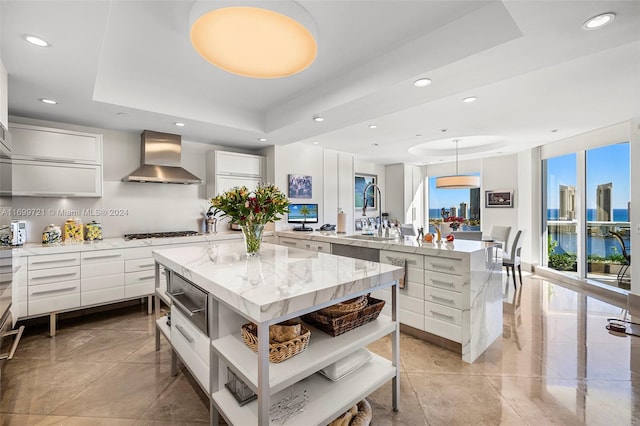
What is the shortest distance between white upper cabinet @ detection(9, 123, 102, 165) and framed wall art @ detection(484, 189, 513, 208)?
24.3 ft

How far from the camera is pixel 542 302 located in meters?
4.04

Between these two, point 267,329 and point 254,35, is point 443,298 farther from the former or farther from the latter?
point 254,35

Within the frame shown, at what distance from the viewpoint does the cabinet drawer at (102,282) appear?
3301mm

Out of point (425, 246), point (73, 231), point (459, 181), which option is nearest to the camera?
point (425, 246)

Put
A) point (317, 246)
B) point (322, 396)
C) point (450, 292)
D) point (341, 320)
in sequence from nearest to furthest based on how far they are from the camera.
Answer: point (322, 396)
point (341, 320)
point (450, 292)
point (317, 246)

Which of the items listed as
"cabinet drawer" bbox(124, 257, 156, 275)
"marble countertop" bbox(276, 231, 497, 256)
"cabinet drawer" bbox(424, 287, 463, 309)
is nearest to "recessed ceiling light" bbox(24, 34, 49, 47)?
"cabinet drawer" bbox(124, 257, 156, 275)

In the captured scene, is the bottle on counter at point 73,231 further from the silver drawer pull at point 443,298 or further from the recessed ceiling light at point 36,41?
the silver drawer pull at point 443,298

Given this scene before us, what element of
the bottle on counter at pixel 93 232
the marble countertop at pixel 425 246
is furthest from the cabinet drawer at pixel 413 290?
the bottle on counter at pixel 93 232

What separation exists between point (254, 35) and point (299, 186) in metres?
3.82

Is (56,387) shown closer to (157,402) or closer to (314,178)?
(157,402)

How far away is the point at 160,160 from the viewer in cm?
412

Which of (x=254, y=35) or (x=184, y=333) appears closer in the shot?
(x=254, y=35)

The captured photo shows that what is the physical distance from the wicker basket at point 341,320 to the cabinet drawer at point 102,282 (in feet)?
9.53

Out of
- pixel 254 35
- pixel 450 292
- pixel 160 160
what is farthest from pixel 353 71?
pixel 160 160
